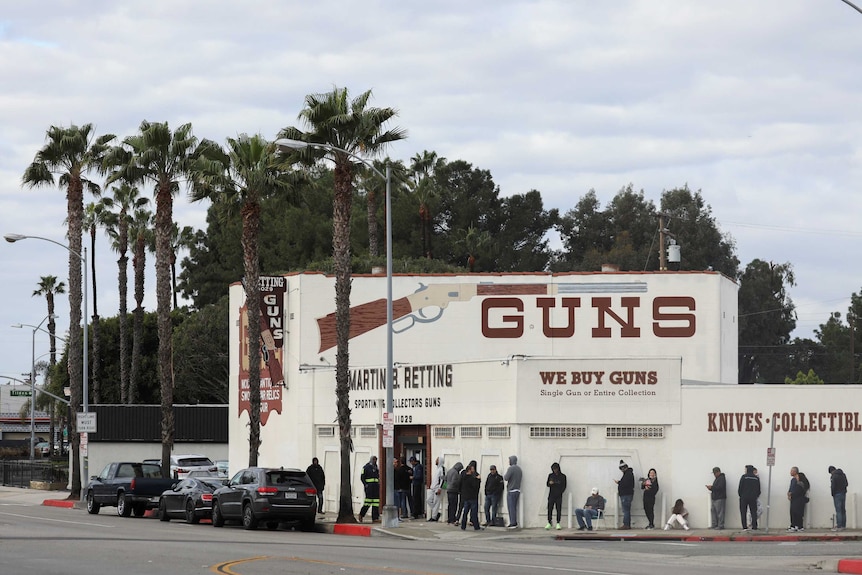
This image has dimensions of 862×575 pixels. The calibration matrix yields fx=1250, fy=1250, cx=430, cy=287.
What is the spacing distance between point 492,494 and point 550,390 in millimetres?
3026

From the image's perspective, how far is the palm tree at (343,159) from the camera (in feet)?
107

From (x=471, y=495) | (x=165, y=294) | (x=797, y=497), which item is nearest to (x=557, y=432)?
(x=471, y=495)

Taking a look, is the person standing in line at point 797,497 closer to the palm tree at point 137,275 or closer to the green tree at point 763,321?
the palm tree at point 137,275

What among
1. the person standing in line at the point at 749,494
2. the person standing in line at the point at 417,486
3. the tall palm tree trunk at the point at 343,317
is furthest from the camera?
the person standing in line at the point at 417,486

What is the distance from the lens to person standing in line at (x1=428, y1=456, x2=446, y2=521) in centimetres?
3275

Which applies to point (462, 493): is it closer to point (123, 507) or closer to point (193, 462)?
point (123, 507)

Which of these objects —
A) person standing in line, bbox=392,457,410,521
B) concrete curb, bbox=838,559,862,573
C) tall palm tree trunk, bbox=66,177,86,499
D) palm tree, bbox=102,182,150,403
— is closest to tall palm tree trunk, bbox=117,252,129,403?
palm tree, bbox=102,182,150,403

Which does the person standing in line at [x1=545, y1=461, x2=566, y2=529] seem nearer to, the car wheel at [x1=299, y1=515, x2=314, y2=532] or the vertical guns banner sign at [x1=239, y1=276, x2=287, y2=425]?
the car wheel at [x1=299, y1=515, x2=314, y2=532]

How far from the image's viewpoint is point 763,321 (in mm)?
93438

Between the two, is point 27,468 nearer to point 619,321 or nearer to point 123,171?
point 123,171

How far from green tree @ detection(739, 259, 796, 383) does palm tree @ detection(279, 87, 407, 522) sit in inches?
2514

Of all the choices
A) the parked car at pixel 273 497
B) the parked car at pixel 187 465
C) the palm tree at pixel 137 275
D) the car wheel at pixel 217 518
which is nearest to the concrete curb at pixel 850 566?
the parked car at pixel 273 497

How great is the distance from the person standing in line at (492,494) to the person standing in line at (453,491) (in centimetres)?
73

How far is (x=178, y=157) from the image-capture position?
138 feet
